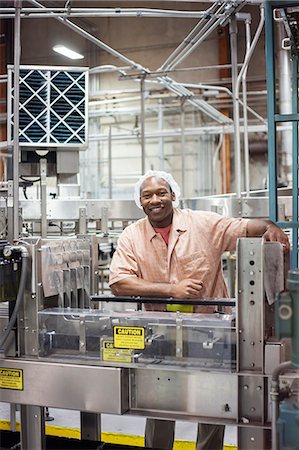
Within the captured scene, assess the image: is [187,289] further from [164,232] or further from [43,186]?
[43,186]

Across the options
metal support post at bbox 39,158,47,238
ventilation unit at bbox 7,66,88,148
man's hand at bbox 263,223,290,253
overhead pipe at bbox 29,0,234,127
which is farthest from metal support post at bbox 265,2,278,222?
metal support post at bbox 39,158,47,238

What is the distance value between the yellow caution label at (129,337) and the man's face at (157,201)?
2.64 feet

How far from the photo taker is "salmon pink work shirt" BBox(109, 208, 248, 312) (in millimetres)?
2193

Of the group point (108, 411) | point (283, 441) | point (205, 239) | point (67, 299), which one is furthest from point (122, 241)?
point (283, 441)

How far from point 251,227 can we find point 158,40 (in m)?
5.91

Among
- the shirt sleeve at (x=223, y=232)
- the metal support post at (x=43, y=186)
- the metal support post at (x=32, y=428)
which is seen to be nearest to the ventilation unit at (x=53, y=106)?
the metal support post at (x=43, y=186)

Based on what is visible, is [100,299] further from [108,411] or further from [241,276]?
[241,276]

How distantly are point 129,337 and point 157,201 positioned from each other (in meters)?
0.83

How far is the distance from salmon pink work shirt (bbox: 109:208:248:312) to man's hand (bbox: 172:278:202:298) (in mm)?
240

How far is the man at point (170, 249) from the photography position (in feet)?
7.01

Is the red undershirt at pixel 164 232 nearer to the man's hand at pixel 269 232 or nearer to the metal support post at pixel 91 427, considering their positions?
the man's hand at pixel 269 232

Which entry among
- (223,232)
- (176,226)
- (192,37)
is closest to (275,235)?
(223,232)

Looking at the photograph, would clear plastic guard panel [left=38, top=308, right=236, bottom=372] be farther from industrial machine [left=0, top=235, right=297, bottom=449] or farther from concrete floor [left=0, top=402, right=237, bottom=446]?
concrete floor [left=0, top=402, right=237, bottom=446]

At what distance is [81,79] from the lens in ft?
10.5
